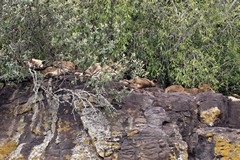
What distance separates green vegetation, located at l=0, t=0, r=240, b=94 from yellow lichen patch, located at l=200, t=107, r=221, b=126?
114 centimetres

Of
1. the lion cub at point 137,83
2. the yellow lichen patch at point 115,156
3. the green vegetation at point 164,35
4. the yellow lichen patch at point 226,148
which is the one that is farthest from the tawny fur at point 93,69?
the yellow lichen patch at point 226,148

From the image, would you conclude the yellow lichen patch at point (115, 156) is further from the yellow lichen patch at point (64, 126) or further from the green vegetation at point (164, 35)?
the green vegetation at point (164, 35)

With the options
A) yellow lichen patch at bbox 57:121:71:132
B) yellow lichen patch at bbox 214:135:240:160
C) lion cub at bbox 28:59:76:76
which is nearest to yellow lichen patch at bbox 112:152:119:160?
yellow lichen patch at bbox 57:121:71:132

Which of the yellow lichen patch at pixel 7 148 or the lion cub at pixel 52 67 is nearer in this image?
the yellow lichen patch at pixel 7 148

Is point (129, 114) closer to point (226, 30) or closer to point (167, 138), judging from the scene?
point (167, 138)

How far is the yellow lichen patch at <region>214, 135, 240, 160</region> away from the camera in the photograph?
4.61 metres

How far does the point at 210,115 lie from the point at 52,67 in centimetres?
217

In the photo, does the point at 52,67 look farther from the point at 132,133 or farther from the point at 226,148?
the point at 226,148

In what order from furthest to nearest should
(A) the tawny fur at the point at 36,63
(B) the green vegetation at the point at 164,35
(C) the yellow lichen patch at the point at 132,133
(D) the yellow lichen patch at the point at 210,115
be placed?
(B) the green vegetation at the point at 164,35, (A) the tawny fur at the point at 36,63, (D) the yellow lichen patch at the point at 210,115, (C) the yellow lichen patch at the point at 132,133

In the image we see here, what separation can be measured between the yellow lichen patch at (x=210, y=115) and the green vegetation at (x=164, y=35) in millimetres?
1140

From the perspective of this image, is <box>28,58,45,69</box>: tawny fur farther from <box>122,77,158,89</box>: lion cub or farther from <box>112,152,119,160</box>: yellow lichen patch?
<box>112,152,119,160</box>: yellow lichen patch

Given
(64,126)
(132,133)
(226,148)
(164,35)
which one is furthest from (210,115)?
(164,35)

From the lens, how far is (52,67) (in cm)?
571

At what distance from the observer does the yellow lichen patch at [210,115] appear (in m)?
5.11
